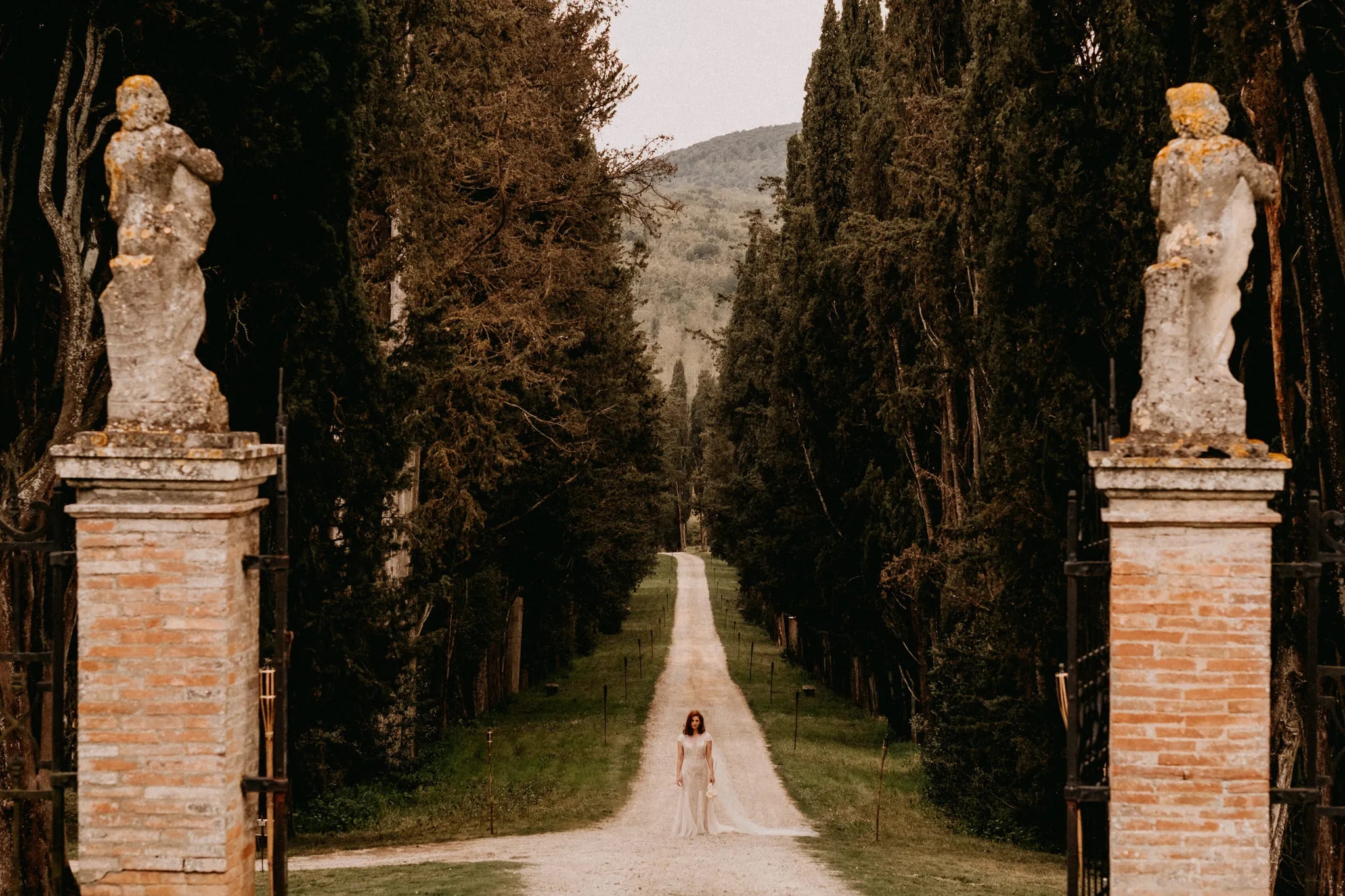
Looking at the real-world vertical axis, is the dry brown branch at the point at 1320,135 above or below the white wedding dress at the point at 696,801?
above

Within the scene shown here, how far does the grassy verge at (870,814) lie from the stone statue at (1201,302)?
261 inches

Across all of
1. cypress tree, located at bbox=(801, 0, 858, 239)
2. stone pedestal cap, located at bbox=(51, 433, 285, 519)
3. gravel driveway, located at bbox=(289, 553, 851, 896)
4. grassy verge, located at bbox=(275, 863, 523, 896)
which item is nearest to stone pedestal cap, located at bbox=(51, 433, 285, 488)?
stone pedestal cap, located at bbox=(51, 433, 285, 519)

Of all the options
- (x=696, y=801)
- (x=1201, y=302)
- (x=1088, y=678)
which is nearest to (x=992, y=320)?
(x=696, y=801)

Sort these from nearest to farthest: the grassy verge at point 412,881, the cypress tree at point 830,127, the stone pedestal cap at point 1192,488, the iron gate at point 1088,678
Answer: the stone pedestal cap at point 1192,488, the iron gate at point 1088,678, the grassy verge at point 412,881, the cypress tree at point 830,127

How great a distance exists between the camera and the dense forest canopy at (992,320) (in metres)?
8.99

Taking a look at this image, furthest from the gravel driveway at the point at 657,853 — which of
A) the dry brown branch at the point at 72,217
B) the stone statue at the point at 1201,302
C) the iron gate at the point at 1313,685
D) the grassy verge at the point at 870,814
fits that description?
the stone statue at the point at 1201,302

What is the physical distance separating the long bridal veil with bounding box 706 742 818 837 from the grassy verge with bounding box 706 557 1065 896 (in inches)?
19.7

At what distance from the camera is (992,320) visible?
13742 mm

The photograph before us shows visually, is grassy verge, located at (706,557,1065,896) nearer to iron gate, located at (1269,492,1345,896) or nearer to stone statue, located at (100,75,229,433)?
iron gate, located at (1269,492,1345,896)

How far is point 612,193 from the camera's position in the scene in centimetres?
2022

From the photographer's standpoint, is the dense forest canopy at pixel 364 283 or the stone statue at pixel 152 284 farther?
the dense forest canopy at pixel 364 283

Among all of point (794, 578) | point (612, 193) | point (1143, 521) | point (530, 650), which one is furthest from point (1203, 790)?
point (530, 650)

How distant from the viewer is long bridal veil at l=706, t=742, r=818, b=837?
50.1ft

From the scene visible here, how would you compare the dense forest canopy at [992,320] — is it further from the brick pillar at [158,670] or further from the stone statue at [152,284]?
the brick pillar at [158,670]
